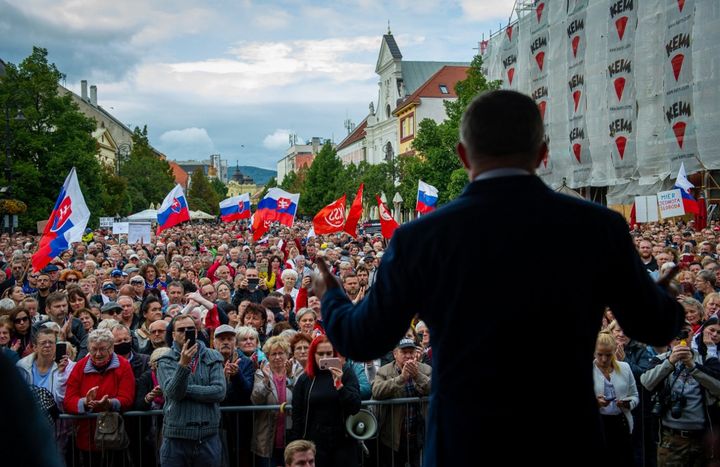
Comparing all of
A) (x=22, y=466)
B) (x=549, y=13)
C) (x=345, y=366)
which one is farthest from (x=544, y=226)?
(x=549, y=13)

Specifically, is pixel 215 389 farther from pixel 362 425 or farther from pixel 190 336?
pixel 362 425

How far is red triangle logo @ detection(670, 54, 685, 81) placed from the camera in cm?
2994

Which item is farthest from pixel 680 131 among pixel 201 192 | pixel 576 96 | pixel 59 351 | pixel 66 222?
pixel 201 192

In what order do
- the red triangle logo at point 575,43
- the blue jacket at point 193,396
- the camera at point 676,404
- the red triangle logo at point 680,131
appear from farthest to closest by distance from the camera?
the red triangle logo at point 575,43
the red triangle logo at point 680,131
the camera at point 676,404
the blue jacket at point 193,396

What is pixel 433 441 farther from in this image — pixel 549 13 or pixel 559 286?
pixel 549 13

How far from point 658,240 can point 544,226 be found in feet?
55.1

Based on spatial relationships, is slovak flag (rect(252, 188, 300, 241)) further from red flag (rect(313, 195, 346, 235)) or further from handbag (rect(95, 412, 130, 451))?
handbag (rect(95, 412, 130, 451))

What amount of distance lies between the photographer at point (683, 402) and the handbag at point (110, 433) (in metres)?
4.30

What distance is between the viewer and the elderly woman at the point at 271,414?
7398mm

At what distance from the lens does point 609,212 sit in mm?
2408

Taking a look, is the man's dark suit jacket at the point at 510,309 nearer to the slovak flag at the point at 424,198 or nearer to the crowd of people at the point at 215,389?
the crowd of people at the point at 215,389

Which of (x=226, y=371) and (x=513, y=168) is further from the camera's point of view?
(x=226, y=371)

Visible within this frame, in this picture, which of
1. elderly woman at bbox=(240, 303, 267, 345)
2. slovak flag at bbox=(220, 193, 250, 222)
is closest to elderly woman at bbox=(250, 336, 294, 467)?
elderly woman at bbox=(240, 303, 267, 345)

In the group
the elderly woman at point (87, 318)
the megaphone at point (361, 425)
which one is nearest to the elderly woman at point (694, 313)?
the megaphone at point (361, 425)
